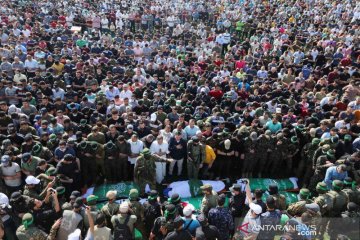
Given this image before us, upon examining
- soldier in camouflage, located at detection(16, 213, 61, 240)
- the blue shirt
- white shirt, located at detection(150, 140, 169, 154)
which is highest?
white shirt, located at detection(150, 140, 169, 154)

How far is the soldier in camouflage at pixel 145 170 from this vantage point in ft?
28.3

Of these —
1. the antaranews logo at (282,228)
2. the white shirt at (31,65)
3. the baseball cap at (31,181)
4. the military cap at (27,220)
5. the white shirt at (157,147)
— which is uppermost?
the white shirt at (31,65)

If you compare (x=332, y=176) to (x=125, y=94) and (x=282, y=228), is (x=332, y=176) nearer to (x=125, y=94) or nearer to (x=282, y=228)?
(x=282, y=228)

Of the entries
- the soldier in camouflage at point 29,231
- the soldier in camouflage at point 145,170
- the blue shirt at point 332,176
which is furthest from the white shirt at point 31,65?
the blue shirt at point 332,176

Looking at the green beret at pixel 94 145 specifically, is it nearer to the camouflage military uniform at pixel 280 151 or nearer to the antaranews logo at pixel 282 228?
the antaranews logo at pixel 282 228

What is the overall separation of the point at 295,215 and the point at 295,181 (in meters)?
3.14

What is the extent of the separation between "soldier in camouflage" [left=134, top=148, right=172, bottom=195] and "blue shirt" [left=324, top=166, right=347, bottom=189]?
12.4 feet

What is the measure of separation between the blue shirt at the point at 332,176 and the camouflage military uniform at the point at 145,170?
12.4ft

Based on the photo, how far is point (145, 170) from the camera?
8.66 metres

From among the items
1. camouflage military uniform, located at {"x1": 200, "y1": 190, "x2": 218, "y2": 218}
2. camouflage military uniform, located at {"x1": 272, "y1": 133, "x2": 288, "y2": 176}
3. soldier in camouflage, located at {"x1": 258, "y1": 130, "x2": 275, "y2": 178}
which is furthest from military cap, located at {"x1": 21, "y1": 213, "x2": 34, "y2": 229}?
camouflage military uniform, located at {"x1": 272, "y1": 133, "x2": 288, "y2": 176}

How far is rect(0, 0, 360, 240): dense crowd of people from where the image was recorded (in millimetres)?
6438

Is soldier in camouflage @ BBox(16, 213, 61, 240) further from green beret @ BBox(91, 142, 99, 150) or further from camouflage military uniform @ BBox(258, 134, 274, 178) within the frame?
camouflage military uniform @ BBox(258, 134, 274, 178)

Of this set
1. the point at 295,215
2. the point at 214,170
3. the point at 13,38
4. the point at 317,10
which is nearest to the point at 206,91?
the point at 214,170

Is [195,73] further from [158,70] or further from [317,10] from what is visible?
[317,10]
